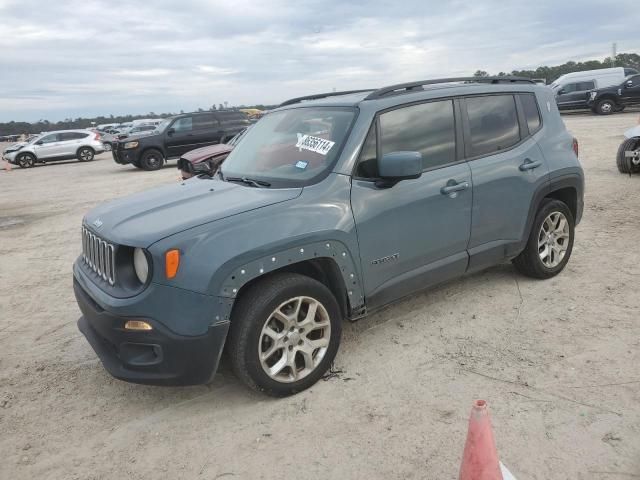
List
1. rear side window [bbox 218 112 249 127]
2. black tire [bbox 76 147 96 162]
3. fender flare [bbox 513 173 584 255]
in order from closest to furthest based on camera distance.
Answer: fender flare [bbox 513 173 584 255]
rear side window [bbox 218 112 249 127]
black tire [bbox 76 147 96 162]

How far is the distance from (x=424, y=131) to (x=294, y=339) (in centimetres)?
182

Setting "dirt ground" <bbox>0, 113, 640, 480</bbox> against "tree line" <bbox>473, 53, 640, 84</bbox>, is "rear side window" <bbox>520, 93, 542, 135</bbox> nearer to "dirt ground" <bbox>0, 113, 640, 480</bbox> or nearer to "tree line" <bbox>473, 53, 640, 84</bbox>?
"dirt ground" <bbox>0, 113, 640, 480</bbox>

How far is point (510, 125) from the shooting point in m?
4.45

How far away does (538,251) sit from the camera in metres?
4.73

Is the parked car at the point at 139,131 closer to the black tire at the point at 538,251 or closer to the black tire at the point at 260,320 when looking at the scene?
the black tire at the point at 538,251

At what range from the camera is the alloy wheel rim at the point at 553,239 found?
476cm

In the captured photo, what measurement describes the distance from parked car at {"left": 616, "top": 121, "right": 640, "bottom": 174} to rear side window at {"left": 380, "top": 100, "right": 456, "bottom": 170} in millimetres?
6830

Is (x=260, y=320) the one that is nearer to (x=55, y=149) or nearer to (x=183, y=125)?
(x=183, y=125)

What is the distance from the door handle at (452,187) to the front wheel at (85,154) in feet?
81.0

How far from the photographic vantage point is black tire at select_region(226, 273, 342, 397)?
9.80 ft

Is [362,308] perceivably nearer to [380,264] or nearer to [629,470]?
[380,264]

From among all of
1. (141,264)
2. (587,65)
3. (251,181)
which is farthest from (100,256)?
(587,65)

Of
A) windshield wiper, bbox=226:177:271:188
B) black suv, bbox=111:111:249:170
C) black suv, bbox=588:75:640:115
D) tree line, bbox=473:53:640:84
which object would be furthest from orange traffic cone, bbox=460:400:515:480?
tree line, bbox=473:53:640:84

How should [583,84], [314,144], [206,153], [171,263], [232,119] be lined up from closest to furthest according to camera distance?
[171,263]
[314,144]
[206,153]
[232,119]
[583,84]
